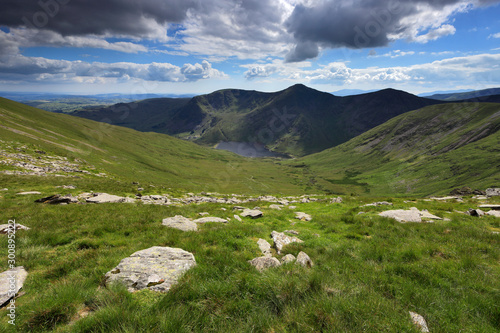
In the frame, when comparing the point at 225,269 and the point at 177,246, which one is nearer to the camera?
the point at 225,269

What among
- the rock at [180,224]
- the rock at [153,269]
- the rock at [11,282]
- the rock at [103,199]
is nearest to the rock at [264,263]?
the rock at [153,269]

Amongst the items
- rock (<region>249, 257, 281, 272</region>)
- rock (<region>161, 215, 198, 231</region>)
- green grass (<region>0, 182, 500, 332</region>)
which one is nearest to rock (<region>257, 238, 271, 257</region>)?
green grass (<region>0, 182, 500, 332</region>)

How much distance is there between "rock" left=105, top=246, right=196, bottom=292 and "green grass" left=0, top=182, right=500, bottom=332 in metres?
0.41

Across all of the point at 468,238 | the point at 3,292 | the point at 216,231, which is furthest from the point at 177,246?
the point at 468,238

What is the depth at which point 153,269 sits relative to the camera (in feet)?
21.7

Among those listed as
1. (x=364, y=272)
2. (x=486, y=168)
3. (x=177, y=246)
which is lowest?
(x=486, y=168)

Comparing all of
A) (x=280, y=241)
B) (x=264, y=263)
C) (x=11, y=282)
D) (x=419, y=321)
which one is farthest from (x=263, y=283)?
(x=11, y=282)

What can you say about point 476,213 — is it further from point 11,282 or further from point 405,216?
point 11,282

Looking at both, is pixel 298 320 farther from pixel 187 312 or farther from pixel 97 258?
pixel 97 258

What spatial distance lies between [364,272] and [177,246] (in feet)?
23.9

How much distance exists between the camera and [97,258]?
770 centimetres

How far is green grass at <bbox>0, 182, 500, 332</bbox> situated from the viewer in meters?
4.12

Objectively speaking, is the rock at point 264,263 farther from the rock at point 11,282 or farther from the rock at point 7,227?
the rock at point 7,227

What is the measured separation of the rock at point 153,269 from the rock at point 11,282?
2.07 m
